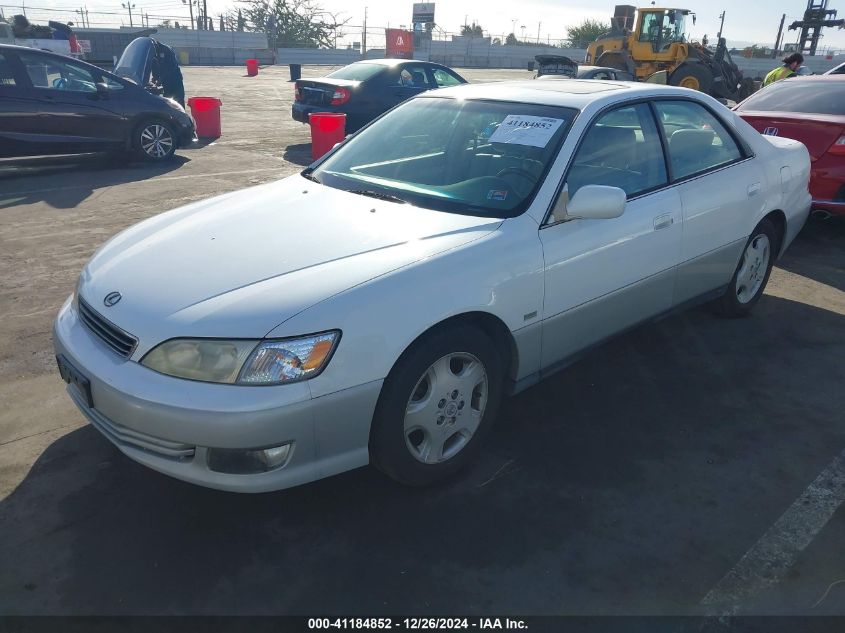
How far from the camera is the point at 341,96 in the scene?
451 inches

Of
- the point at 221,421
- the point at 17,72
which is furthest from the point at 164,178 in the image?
the point at 221,421

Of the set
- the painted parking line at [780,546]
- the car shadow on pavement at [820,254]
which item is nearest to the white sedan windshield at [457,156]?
the painted parking line at [780,546]

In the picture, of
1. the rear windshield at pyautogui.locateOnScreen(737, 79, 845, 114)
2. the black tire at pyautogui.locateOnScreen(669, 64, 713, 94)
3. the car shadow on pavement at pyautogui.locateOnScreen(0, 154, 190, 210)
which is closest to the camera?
the rear windshield at pyautogui.locateOnScreen(737, 79, 845, 114)

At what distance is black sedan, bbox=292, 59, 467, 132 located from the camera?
1145cm

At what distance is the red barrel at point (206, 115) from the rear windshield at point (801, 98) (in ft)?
28.6

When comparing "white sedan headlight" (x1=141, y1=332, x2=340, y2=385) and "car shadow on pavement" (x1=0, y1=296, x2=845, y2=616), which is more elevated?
"white sedan headlight" (x1=141, y1=332, x2=340, y2=385)

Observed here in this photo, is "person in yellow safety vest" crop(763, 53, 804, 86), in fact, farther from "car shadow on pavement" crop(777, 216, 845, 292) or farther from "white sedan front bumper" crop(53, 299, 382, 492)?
"white sedan front bumper" crop(53, 299, 382, 492)

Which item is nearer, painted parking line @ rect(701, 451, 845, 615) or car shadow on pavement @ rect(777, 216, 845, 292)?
painted parking line @ rect(701, 451, 845, 615)

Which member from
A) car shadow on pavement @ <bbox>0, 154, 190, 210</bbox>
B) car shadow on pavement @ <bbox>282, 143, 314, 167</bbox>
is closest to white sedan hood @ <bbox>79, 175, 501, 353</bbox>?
car shadow on pavement @ <bbox>0, 154, 190, 210</bbox>

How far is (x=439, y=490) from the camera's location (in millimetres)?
2988

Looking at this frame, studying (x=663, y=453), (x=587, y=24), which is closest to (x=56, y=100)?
(x=663, y=453)

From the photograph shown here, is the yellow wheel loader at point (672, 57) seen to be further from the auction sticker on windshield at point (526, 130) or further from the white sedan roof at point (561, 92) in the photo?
the auction sticker on windshield at point (526, 130)

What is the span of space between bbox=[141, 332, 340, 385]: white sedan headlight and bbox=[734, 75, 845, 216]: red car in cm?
575

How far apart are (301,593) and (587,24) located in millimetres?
73689
